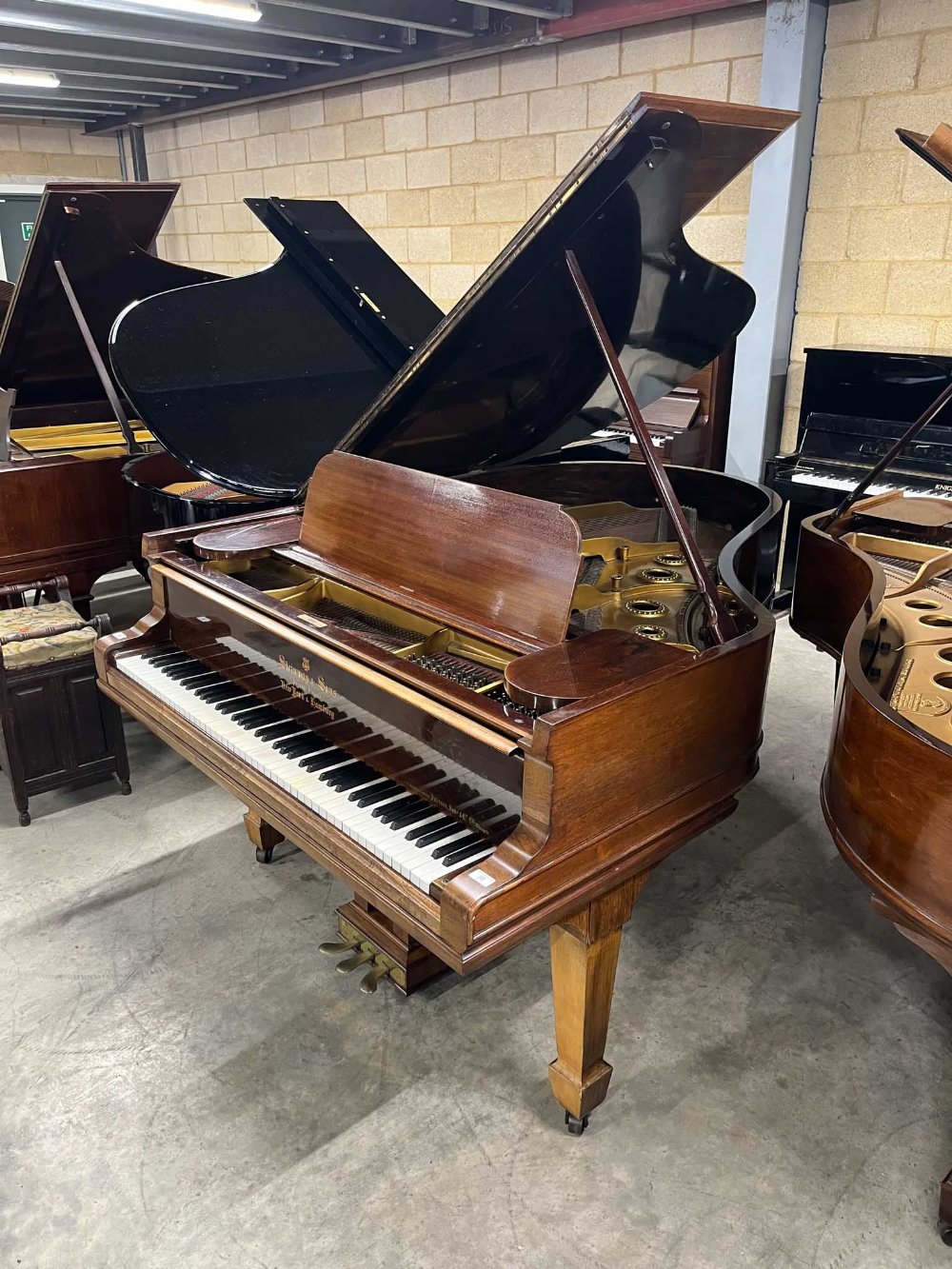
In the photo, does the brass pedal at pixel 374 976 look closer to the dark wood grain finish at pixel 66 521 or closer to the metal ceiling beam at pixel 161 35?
the dark wood grain finish at pixel 66 521

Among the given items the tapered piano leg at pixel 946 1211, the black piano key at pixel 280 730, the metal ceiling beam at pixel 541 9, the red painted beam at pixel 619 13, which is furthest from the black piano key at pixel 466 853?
the metal ceiling beam at pixel 541 9

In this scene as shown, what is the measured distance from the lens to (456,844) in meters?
1.79

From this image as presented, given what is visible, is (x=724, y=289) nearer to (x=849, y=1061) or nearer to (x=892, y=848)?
(x=892, y=848)

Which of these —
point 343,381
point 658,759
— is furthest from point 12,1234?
point 343,381

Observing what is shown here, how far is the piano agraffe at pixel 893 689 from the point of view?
5.42 feet

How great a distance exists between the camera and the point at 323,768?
207 centimetres

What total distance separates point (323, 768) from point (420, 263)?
620 cm

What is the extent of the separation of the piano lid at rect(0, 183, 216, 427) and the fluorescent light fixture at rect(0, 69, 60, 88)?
174 inches

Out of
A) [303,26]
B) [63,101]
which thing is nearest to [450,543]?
[303,26]

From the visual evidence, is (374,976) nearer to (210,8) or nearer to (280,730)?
(280,730)

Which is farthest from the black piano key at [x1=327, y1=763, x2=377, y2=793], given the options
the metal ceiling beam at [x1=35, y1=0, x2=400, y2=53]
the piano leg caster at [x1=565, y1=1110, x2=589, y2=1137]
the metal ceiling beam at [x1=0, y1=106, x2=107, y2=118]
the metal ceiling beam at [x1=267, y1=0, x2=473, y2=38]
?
the metal ceiling beam at [x1=0, y1=106, x2=107, y2=118]

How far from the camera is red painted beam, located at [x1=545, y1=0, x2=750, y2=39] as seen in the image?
519 cm

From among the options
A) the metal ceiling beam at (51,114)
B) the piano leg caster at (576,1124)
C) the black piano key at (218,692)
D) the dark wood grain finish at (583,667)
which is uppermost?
the metal ceiling beam at (51,114)

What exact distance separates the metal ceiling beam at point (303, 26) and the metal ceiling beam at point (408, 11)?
0.20 feet
